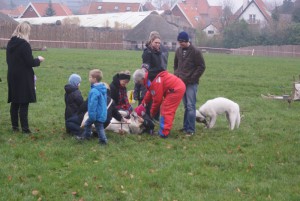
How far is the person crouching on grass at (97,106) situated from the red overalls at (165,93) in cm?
105

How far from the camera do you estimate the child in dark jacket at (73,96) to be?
9266mm

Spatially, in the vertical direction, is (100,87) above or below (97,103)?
above

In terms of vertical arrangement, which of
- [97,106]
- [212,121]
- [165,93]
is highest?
[165,93]

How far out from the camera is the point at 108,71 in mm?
22359

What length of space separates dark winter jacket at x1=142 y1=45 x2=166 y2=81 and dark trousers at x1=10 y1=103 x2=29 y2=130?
259 centimetres

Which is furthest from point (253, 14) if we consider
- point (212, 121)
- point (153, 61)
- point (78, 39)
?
point (153, 61)

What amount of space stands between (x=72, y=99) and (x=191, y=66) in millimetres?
2386

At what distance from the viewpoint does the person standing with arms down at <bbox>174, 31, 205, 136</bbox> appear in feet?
31.6

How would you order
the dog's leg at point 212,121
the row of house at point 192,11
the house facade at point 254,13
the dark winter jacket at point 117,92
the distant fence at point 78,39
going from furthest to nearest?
1. the row of house at point 192,11
2. the house facade at point 254,13
3. the distant fence at point 78,39
4. the dog's leg at point 212,121
5. the dark winter jacket at point 117,92

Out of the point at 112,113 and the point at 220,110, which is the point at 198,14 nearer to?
the point at 220,110

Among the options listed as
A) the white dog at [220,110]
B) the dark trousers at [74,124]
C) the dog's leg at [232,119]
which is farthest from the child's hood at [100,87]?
the dog's leg at [232,119]

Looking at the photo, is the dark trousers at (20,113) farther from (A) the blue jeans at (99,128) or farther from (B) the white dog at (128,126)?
(B) the white dog at (128,126)

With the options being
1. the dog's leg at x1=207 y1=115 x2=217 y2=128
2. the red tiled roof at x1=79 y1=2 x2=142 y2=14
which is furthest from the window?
the dog's leg at x1=207 y1=115 x2=217 y2=128

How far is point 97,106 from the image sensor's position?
335 inches
